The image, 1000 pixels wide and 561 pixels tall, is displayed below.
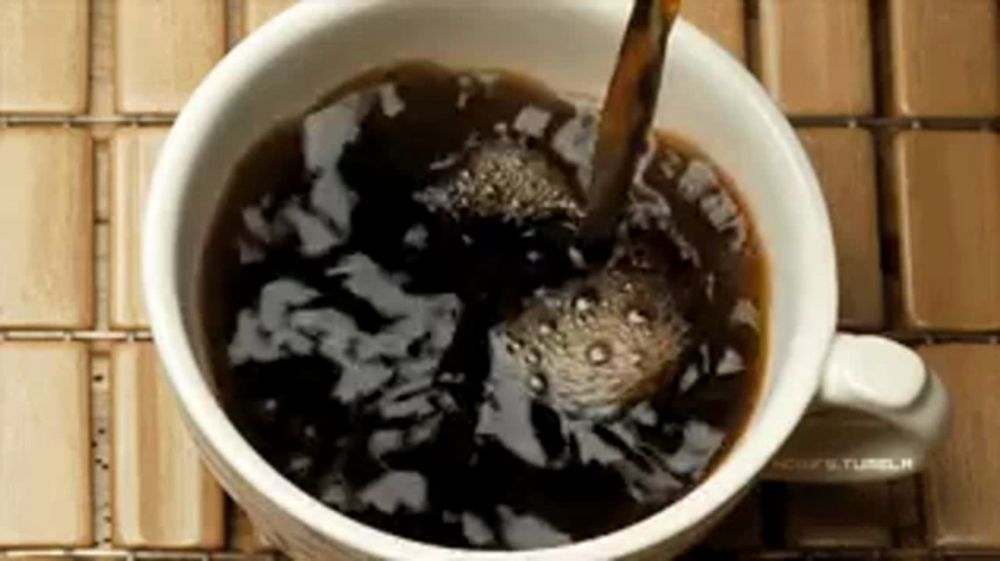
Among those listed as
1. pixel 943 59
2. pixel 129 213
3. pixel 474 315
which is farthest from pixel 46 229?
pixel 943 59

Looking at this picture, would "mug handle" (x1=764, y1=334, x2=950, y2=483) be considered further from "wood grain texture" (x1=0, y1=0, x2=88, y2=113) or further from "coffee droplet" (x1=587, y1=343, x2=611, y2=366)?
"wood grain texture" (x1=0, y1=0, x2=88, y2=113)

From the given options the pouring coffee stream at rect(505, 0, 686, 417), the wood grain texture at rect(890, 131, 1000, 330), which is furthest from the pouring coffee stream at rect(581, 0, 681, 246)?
the wood grain texture at rect(890, 131, 1000, 330)

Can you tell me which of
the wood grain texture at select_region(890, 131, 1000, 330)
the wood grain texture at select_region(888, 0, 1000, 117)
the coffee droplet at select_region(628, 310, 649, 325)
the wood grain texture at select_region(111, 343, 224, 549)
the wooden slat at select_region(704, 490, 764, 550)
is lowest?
the wooden slat at select_region(704, 490, 764, 550)

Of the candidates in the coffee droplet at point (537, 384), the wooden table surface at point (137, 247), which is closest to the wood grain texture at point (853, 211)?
the wooden table surface at point (137, 247)

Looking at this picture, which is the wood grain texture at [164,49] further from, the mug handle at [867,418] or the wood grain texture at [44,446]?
the mug handle at [867,418]

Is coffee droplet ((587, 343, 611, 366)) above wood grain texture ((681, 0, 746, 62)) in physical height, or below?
below

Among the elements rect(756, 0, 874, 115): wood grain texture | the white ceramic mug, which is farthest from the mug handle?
rect(756, 0, 874, 115): wood grain texture

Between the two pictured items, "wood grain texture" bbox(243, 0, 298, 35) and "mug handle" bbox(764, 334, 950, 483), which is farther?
"wood grain texture" bbox(243, 0, 298, 35)
